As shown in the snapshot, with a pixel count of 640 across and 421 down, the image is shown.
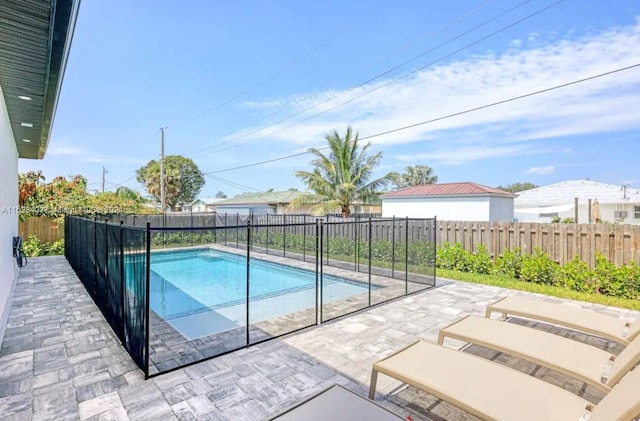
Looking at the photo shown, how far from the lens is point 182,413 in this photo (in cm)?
260

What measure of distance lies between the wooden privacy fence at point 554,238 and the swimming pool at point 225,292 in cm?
359

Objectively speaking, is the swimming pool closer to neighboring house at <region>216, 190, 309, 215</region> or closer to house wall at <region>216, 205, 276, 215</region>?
neighboring house at <region>216, 190, 309, 215</region>

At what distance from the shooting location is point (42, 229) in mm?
11961

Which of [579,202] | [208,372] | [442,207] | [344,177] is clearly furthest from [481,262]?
[579,202]

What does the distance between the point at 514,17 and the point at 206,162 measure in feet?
102

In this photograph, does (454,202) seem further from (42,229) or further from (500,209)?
(42,229)

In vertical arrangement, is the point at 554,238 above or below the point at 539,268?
above

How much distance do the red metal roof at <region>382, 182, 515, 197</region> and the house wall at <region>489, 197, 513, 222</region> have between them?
10.1 inches

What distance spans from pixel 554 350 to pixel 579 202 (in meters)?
21.6

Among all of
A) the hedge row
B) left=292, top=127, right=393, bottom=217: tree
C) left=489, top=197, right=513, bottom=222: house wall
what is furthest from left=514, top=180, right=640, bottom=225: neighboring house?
the hedge row

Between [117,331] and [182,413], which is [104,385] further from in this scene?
[117,331]

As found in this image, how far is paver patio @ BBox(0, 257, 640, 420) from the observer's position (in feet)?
8.78

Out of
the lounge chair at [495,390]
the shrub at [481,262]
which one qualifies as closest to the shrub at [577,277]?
the shrub at [481,262]

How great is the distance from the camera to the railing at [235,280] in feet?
12.0
